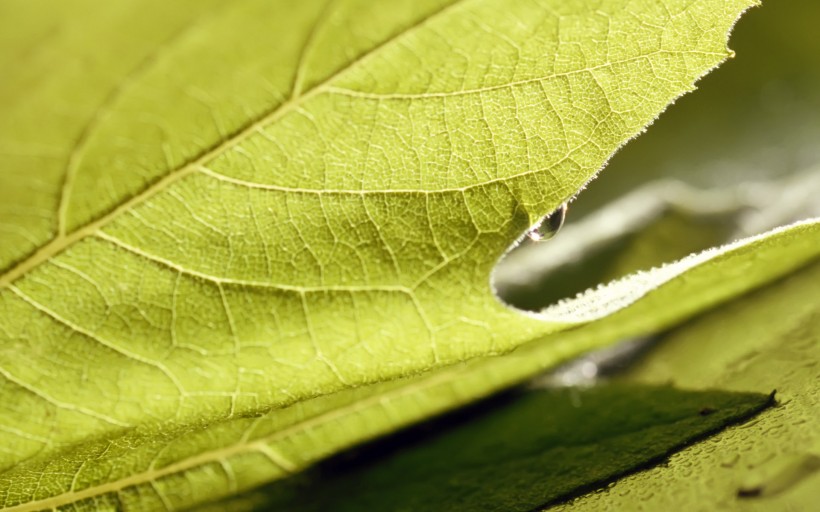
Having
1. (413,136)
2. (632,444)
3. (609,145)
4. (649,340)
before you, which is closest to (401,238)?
(413,136)

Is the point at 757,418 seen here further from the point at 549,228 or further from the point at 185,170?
the point at 185,170

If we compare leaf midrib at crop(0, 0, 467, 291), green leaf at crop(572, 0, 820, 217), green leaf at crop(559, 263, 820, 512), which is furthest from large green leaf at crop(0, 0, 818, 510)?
green leaf at crop(572, 0, 820, 217)

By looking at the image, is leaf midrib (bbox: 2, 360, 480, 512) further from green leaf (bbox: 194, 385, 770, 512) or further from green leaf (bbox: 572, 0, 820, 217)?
green leaf (bbox: 572, 0, 820, 217)

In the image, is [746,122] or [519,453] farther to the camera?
[746,122]

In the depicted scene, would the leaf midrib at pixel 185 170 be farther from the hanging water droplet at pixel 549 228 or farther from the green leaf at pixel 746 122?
the green leaf at pixel 746 122

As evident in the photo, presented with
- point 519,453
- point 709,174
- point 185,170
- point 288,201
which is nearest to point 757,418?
point 519,453

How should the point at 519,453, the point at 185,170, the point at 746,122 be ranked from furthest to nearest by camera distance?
the point at 746,122 → the point at 519,453 → the point at 185,170
